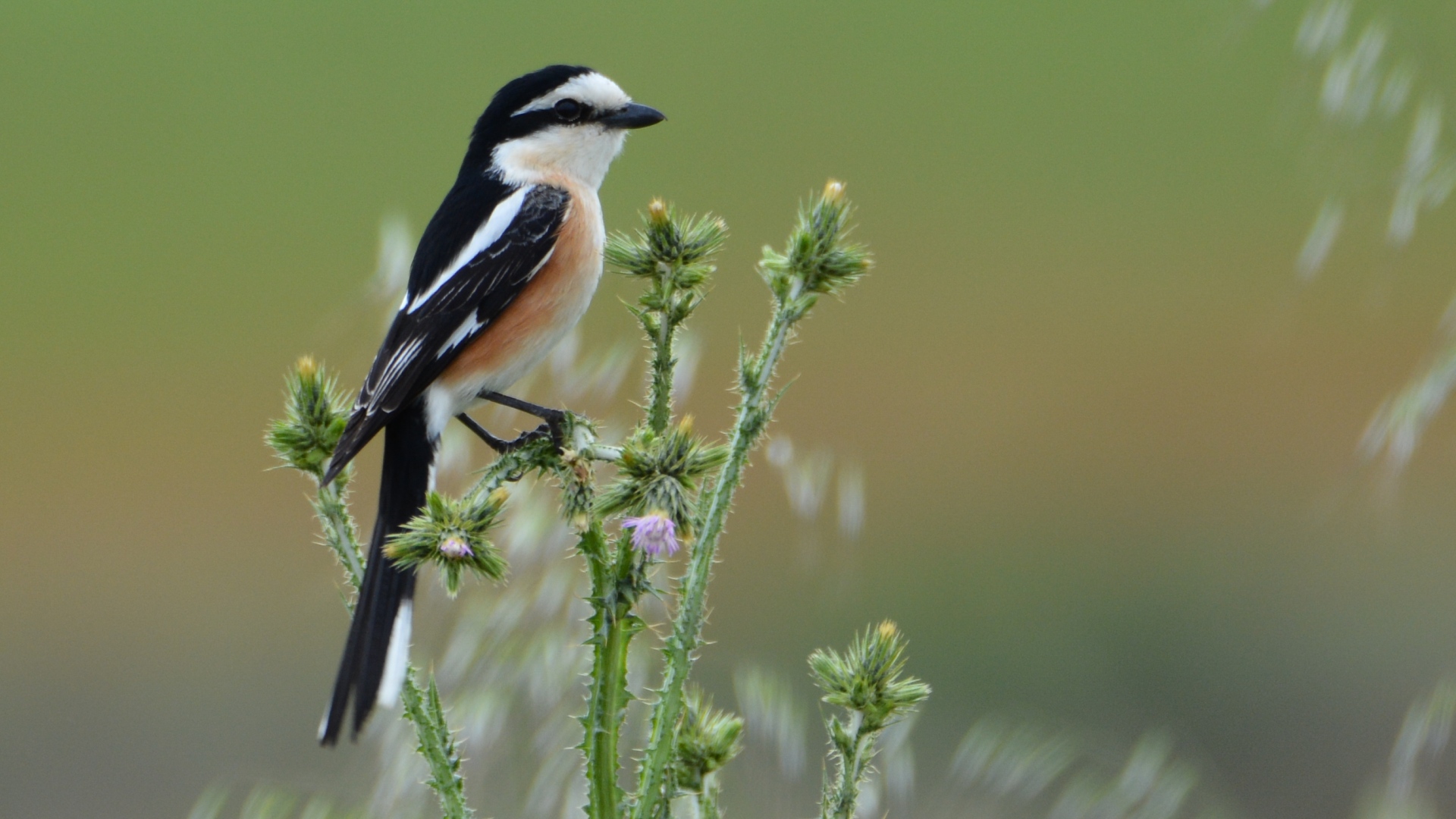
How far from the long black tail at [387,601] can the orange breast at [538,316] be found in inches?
6.8

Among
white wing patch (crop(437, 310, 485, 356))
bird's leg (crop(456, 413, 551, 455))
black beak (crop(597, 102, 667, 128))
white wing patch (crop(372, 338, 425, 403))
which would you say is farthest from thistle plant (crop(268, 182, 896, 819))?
black beak (crop(597, 102, 667, 128))

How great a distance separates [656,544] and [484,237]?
5.03ft

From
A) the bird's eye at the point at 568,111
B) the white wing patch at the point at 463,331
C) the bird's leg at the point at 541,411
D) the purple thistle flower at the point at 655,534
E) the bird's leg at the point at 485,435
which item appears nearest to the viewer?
the purple thistle flower at the point at 655,534

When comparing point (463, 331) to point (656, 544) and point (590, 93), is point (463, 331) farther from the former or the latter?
Answer: point (656, 544)

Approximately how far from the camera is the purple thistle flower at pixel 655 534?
4.12ft

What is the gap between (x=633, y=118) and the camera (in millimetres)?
2838

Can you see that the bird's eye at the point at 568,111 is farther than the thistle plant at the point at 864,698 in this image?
Yes

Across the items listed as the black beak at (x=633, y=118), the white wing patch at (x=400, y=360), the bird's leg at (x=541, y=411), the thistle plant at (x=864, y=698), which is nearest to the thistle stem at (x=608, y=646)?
the thistle plant at (x=864, y=698)

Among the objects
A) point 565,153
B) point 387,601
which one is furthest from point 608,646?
point 565,153

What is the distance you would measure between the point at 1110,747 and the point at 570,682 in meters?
0.80

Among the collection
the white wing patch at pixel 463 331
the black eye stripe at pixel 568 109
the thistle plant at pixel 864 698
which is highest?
the black eye stripe at pixel 568 109

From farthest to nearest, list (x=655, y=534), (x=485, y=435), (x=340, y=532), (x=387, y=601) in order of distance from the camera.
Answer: (x=485, y=435) < (x=387, y=601) < (x=340, y=532) < (x=655, y=534)

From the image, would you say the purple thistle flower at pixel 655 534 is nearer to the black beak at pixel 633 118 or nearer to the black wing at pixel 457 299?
the black wing at pixel 457 299

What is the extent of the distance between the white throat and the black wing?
0.19 meters
